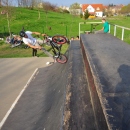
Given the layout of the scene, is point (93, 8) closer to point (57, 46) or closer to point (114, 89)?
point (57, 46)

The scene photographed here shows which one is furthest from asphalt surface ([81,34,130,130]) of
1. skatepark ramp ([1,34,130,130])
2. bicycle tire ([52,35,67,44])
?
bicycle tire ([52,35,67,44])

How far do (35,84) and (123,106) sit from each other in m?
4.27

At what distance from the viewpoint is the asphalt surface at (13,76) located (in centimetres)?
541

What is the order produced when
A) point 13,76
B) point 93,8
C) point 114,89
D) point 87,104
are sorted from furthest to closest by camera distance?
point 93,8
point 13,76
point 87,104
point 114,89

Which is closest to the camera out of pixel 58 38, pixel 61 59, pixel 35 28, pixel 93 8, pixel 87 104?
pixel 87 104

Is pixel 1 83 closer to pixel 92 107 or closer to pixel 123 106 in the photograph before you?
pixel 92 107

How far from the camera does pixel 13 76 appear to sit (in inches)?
304

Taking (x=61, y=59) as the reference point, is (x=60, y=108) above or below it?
above

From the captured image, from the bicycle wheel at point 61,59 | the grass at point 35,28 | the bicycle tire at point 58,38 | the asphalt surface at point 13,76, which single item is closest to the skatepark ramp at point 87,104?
the asphalt surface at point 13,76

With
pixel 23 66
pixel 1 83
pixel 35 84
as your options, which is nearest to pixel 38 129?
pixel 35 84

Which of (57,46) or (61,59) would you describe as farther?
(57,46)

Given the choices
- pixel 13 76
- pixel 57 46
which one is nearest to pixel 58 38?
pixel 57 46

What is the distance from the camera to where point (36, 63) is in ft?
33.0

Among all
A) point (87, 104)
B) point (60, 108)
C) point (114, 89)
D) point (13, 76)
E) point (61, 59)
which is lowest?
point (13, 76)
